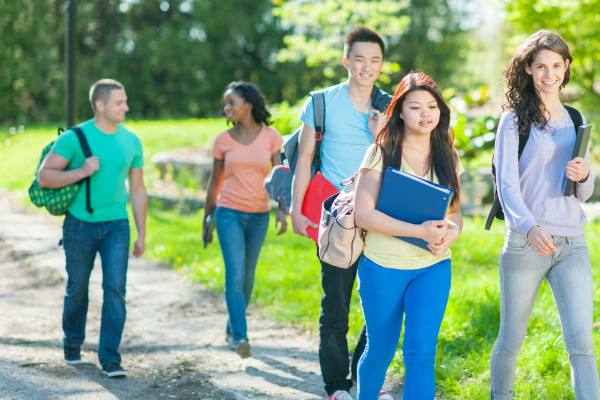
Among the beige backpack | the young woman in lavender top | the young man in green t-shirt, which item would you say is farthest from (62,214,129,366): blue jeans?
the young woman in lavender top

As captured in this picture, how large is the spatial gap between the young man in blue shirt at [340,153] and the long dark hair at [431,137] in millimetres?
Answer: 827

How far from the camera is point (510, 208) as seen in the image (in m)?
4.19

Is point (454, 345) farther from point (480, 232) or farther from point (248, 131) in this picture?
point (480, 232)

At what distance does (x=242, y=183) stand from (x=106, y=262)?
1158mm

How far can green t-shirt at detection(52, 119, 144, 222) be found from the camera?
5824 mm

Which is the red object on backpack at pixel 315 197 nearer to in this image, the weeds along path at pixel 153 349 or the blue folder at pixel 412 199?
the blue folder at pixel 412 199

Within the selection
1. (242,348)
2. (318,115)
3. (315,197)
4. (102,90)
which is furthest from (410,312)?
(102,90)

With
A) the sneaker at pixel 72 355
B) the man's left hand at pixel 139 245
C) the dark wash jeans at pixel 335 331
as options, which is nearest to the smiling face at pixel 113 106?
the man's left hand at pixel 139 245

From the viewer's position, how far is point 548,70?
425 cm

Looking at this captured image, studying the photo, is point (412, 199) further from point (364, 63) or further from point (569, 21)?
point (569, 21)

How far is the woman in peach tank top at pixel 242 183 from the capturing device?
6.41 meters

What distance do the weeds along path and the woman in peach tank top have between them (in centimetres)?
37

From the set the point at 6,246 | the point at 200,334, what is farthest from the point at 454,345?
the point at 6,246

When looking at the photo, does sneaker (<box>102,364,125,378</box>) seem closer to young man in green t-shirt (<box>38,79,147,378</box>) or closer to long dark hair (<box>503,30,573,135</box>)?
young man in green t-shirt (<box>38,79,147,378</box>)
